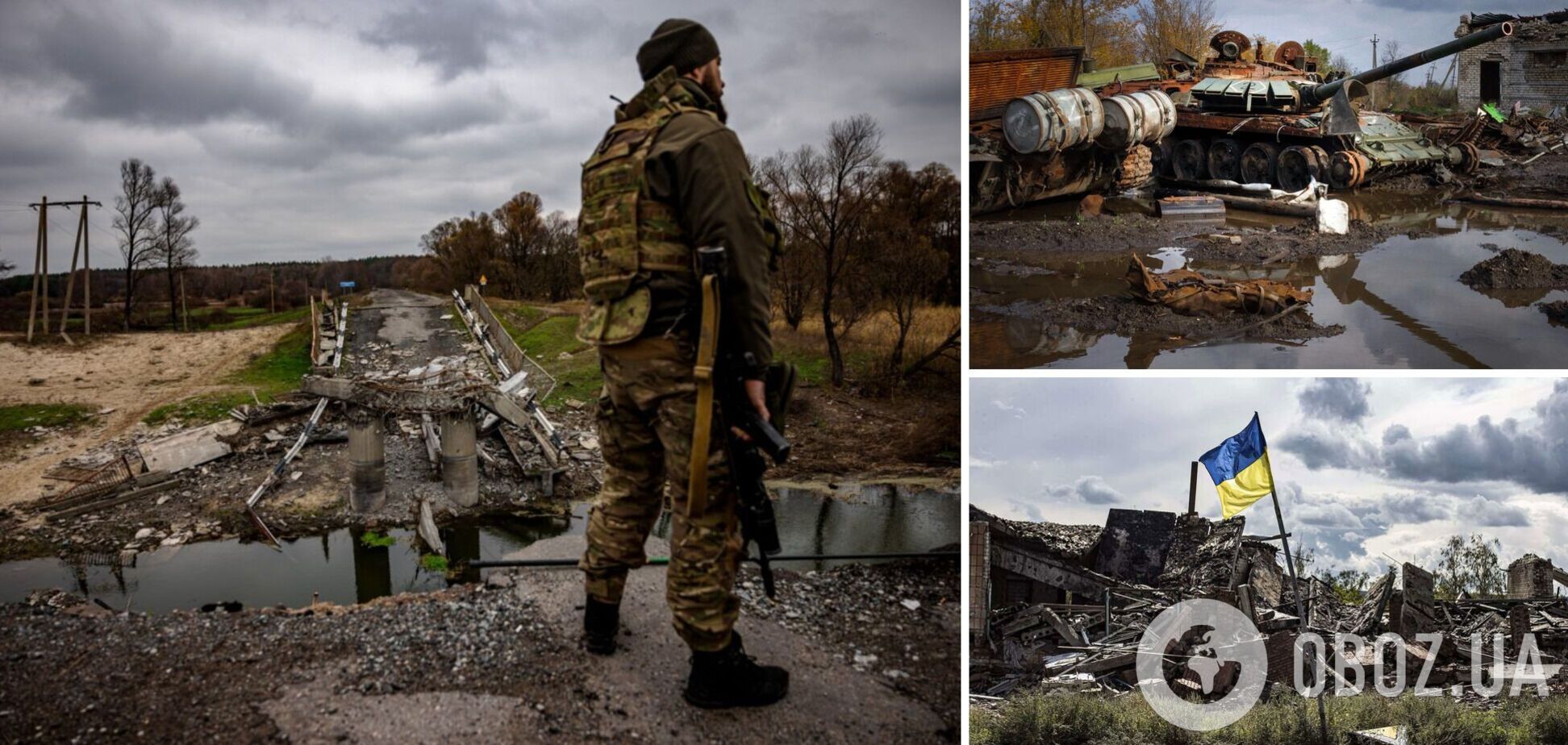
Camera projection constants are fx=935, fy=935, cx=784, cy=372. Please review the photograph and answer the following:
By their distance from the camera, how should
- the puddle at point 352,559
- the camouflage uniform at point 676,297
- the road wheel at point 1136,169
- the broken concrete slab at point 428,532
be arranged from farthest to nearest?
1. the road wheel at point 1136,169
2. the broken concrete slab at point 428,532
3. the puddle at point 352,559
4. the camouflage uniform at point 676,297

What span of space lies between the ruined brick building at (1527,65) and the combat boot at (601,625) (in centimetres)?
826

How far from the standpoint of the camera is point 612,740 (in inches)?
103

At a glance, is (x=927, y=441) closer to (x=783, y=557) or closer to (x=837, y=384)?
(x=837, y=384)

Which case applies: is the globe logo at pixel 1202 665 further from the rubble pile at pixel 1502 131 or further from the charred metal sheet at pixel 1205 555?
the rubble pile at pixel 1502 131

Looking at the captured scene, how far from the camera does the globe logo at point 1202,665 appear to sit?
3777 millimetres

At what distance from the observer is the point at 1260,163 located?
845cm

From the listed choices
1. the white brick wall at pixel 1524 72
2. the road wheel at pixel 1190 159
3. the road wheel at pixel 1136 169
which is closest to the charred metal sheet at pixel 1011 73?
the road wheel at pixel 1136 169

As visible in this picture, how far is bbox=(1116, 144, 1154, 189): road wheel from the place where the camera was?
7191mm

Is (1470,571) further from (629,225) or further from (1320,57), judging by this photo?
(1320,57)

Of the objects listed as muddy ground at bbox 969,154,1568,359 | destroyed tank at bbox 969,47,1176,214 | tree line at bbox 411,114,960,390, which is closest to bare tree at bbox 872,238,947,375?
tree line at bbox 411,114,960,390

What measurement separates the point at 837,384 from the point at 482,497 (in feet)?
14.7

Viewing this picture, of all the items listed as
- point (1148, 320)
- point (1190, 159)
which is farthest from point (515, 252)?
point (1148, 320)

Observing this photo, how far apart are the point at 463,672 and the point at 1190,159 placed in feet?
26.4

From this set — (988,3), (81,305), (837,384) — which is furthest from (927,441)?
(81,305)
